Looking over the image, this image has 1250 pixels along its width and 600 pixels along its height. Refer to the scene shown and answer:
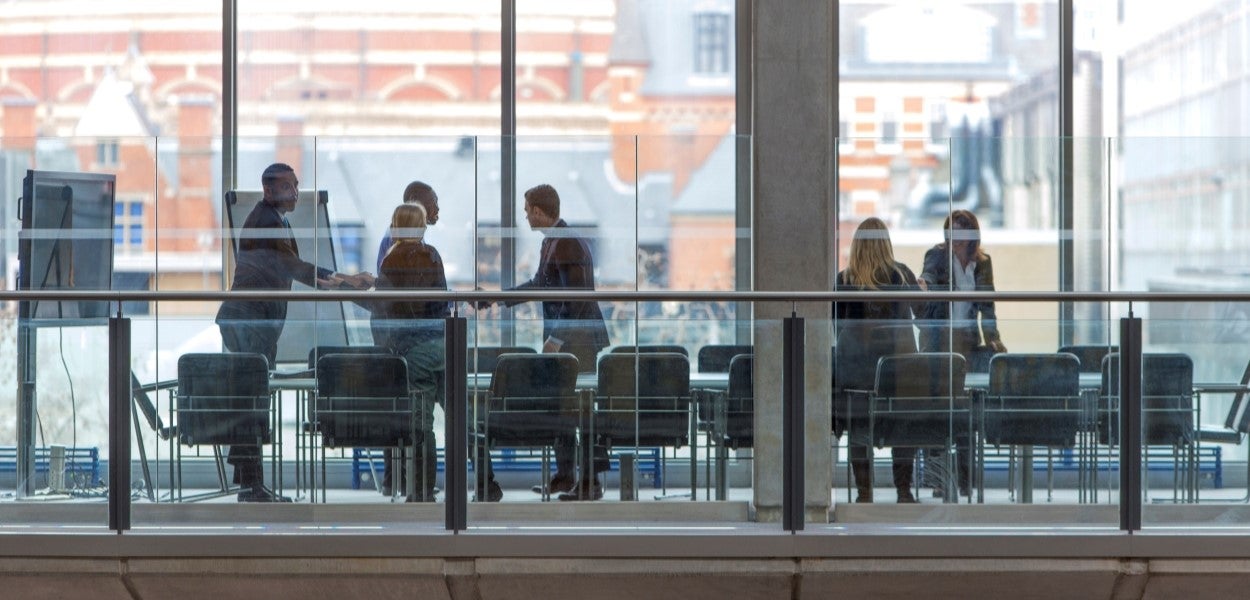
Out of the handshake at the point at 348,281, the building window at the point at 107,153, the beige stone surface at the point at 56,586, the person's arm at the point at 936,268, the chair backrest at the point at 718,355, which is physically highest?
the building window at the point at 107,153

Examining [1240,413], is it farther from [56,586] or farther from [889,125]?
[56,586]

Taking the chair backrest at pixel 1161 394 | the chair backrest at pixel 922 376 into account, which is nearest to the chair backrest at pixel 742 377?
the chair backrest at pixel 922 376

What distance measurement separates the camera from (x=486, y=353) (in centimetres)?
504

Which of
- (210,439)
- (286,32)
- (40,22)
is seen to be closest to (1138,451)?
(210,439)

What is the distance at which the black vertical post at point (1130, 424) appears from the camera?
16.6 feet

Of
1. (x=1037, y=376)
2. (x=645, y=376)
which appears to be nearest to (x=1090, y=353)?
(x=1037, y=376)

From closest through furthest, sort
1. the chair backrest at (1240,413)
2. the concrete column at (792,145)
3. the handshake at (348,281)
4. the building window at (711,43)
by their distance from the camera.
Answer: the chair backrest at (1240,413)
the handshake at (348,281)
the concrete column at (792,145)
the building window at (711,43)

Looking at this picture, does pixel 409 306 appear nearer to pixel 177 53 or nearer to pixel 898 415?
pixel 898 415

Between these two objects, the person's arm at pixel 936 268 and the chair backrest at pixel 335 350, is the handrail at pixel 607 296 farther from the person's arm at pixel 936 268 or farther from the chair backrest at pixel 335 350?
the person's arm at pixel 936 268

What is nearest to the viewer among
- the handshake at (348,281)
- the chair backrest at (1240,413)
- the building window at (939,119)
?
the chair backrest at (1240,413)

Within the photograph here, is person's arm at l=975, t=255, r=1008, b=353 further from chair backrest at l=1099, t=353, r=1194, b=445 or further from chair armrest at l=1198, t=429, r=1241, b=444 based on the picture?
chair armrest at l=1198, t=429, r=1241, b=444

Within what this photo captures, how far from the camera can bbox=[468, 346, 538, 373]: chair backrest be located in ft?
16.5

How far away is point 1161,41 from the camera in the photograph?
28.0 ft

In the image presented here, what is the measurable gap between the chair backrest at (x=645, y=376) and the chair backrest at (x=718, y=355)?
58 millimetres
